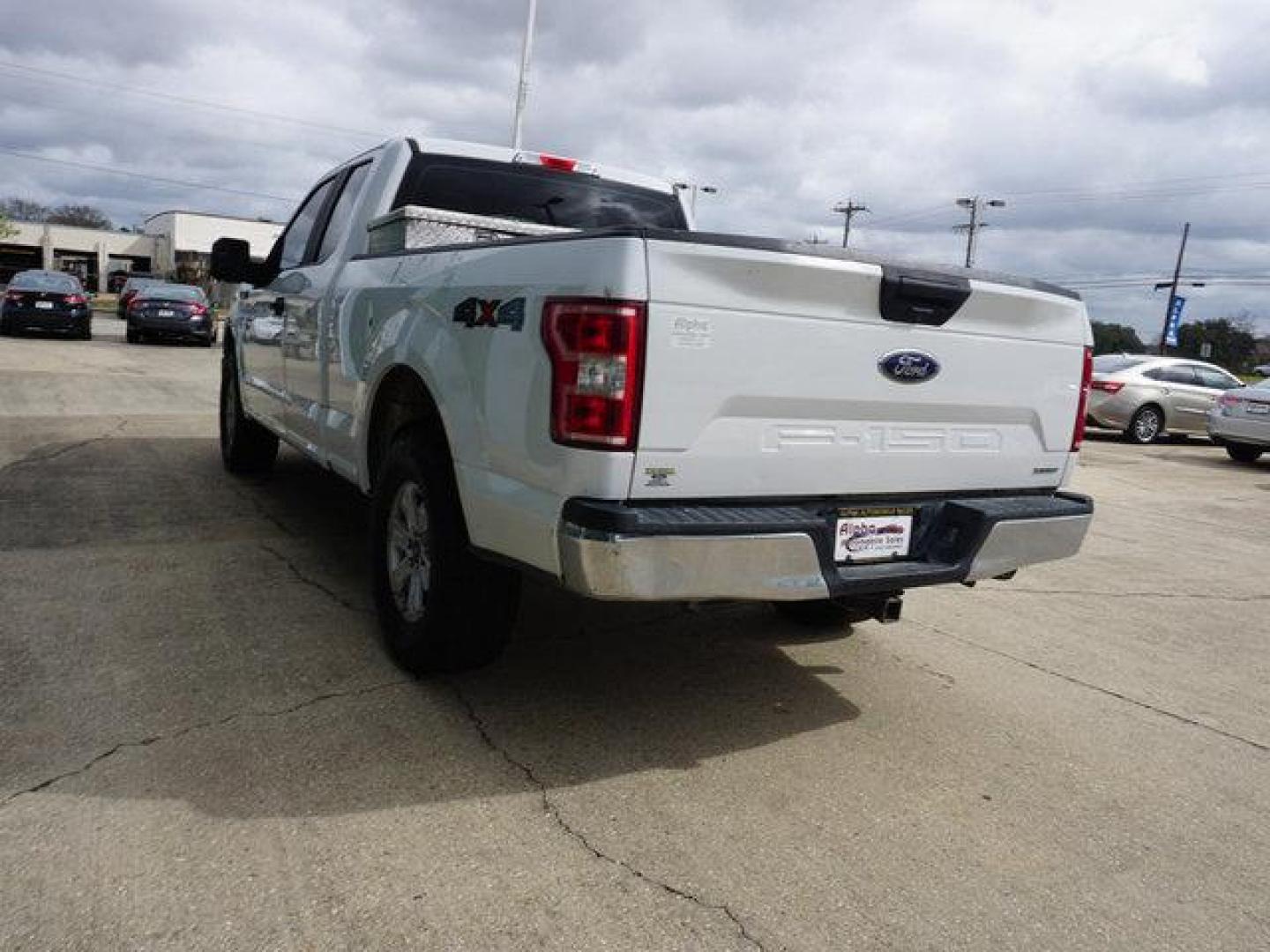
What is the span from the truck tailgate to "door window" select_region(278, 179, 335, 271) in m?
3.60

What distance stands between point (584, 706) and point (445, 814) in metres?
0.87

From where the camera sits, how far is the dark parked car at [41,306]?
70.4 feet

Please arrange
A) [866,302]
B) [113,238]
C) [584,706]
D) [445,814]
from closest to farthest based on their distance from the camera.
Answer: [445,814], [866,302], [584,706], [113,238]

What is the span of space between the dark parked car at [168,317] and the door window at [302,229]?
18383 mm

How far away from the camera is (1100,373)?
16312 millimetres

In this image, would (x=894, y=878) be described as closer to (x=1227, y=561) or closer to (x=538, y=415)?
(x=538, y=415)

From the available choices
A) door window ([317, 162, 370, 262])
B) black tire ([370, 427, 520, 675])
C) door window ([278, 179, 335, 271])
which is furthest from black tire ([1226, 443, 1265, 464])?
black tire ([370, 427, 520, 675])

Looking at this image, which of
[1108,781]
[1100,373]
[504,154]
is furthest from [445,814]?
[1100,373]

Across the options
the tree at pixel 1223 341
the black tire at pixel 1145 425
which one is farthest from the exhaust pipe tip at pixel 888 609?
the tree at pixel 1223 341

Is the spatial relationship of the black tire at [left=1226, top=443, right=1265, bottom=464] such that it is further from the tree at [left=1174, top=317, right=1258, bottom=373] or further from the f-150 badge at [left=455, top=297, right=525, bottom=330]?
the tree at [left=1174, top=317, right=1258, bottom=373]

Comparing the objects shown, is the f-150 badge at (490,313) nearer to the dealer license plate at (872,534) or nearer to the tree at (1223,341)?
the dealer license plate at (872,534)

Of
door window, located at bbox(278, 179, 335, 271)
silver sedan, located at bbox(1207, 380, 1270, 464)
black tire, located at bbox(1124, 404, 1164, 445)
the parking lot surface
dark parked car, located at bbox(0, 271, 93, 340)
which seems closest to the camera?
the parking lot surface

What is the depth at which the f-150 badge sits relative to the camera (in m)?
2.89

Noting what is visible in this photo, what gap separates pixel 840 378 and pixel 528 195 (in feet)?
8.49
